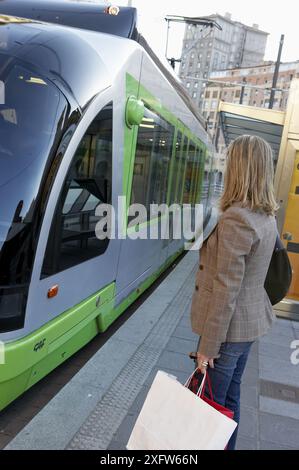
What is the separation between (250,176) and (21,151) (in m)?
1.48

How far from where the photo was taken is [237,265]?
7.73 ft

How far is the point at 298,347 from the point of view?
17.5 ft

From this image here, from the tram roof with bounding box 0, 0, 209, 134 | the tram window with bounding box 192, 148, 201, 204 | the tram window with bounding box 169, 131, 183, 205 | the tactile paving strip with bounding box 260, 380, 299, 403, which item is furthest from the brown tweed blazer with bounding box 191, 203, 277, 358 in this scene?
the tram window with bounding box 192, 148, 201, 204

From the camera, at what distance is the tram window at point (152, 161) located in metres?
5.15

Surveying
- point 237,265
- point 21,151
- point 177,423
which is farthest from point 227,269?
point 21,151

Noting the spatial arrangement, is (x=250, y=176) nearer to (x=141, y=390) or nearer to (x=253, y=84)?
(x=141, y=390)

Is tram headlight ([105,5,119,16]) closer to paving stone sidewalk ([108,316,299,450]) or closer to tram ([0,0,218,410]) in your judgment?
tram ([0,0,218,410])

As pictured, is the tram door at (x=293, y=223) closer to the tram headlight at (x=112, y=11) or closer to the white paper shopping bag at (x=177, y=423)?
the tram headlight at (x=112, y=11)

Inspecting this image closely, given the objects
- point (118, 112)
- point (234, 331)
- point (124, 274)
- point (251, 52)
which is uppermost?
point (251, 52)

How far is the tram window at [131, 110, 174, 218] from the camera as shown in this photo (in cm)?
515

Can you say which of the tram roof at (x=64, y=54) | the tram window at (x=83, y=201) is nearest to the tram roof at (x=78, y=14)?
the tram roof at (x=64, y=54)
